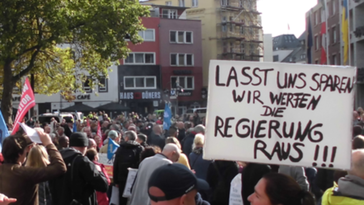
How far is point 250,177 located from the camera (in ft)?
16.5

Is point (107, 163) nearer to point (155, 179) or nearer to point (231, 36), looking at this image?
point (155, 179)

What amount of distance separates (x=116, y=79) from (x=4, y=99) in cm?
2845

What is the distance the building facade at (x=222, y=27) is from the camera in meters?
57.2

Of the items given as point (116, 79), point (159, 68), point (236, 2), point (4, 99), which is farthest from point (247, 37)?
point (4, 99)

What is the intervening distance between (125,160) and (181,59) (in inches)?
1812

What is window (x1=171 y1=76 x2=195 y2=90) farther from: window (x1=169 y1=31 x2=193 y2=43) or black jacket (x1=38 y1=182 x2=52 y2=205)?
black jacket (x1=38 y1=182 x2=52 y2=205)

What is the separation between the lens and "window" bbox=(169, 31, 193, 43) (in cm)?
5281

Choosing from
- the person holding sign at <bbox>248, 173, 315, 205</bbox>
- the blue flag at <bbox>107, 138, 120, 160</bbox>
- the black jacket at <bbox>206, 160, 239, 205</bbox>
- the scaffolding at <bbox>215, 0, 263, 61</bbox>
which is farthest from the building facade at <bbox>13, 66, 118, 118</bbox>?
the person holding sign at <bbox>248, 173, 315, 205</bbox>

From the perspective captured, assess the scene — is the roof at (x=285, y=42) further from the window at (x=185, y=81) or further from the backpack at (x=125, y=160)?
the backpack at (x=125, y=160)

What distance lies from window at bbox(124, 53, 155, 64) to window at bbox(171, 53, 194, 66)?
8.04 ft

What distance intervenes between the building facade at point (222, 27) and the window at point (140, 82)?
699 centimetres

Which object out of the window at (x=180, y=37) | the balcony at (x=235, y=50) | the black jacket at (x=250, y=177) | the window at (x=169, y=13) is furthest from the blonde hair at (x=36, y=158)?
the balcony at (x=235, y=50)

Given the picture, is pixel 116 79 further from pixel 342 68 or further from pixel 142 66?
pixel 342 68

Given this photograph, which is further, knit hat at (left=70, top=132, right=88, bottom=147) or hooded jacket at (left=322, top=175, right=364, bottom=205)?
knit hat at (left=70, top=132, right=88, bottom=147)
